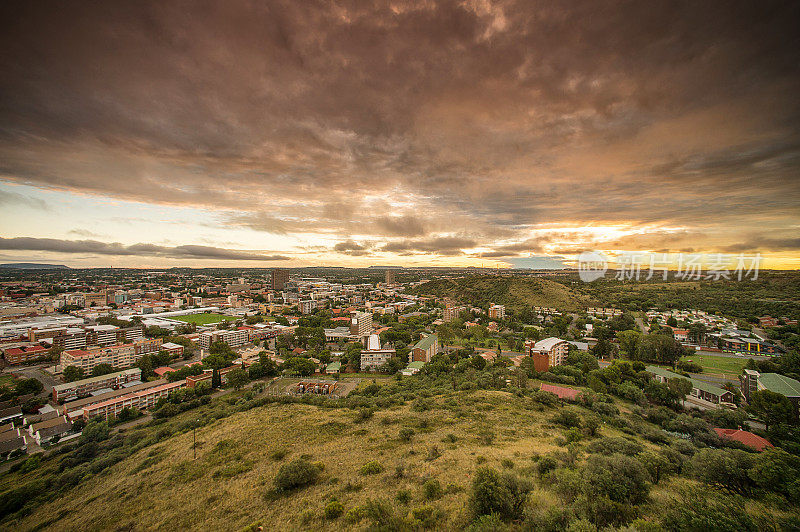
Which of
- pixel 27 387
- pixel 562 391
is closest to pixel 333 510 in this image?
pixel 562 391

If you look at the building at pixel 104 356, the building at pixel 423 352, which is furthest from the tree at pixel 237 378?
the building at pixel 423 352

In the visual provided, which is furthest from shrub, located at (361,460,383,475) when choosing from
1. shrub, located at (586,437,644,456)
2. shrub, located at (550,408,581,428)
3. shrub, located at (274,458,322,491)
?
shrub, located at (550,408,581,428)

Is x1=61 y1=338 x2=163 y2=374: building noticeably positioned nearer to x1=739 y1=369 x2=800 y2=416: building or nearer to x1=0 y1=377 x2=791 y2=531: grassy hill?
x1=0 y1=377 x2=791 y2=531: grassy hill

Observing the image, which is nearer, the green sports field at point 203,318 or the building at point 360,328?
the building at point 360,328

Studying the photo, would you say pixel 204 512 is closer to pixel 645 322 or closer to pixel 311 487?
pixel 311 487

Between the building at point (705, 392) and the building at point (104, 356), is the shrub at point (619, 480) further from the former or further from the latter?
the building at point (104, 356)

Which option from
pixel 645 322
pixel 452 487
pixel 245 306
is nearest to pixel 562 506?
pixel 452 487

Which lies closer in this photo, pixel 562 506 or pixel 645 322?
pixel 562 506
